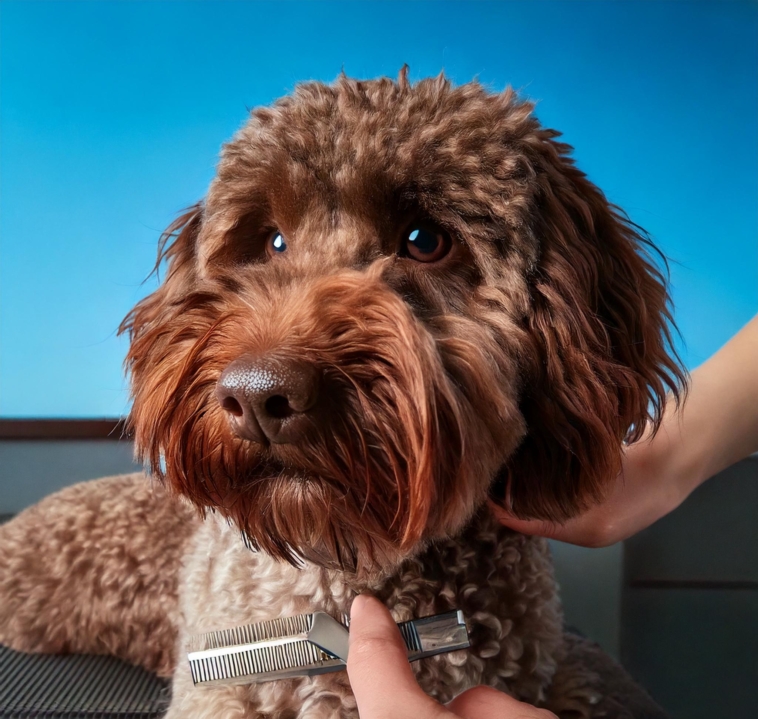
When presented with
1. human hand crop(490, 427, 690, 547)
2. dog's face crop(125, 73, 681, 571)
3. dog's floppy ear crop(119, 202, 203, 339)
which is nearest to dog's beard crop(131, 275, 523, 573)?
dog's face crop(125, 73, 681, 571)

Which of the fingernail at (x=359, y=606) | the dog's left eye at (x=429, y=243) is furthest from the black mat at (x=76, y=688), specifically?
the dog's left eye at (x=429, y=243)

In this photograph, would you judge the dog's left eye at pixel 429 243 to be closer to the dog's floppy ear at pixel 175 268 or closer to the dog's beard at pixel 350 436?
the dog's beard at pixel 350 436

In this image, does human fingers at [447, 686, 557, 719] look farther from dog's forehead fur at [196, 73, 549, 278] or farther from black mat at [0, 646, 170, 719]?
black mat at [0, 646, 170, 719]

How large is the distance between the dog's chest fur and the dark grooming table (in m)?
0.22

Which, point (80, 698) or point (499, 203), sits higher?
point (499, 203)

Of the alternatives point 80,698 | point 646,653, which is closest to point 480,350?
point 80,698

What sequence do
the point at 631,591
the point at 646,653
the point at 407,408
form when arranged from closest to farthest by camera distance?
the point at 407,408 < the point at 646,653 < the point at 631,591

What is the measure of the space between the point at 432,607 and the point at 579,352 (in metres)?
0.42

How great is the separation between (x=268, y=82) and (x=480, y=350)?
1598 millimetres

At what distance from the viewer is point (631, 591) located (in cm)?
192

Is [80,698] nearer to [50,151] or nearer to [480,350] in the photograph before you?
[480,350]

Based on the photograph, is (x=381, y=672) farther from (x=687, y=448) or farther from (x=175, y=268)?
(x=687, y=448)

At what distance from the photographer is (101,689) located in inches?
49.1

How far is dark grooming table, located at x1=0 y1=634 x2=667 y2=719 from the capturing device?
112 centimetres
